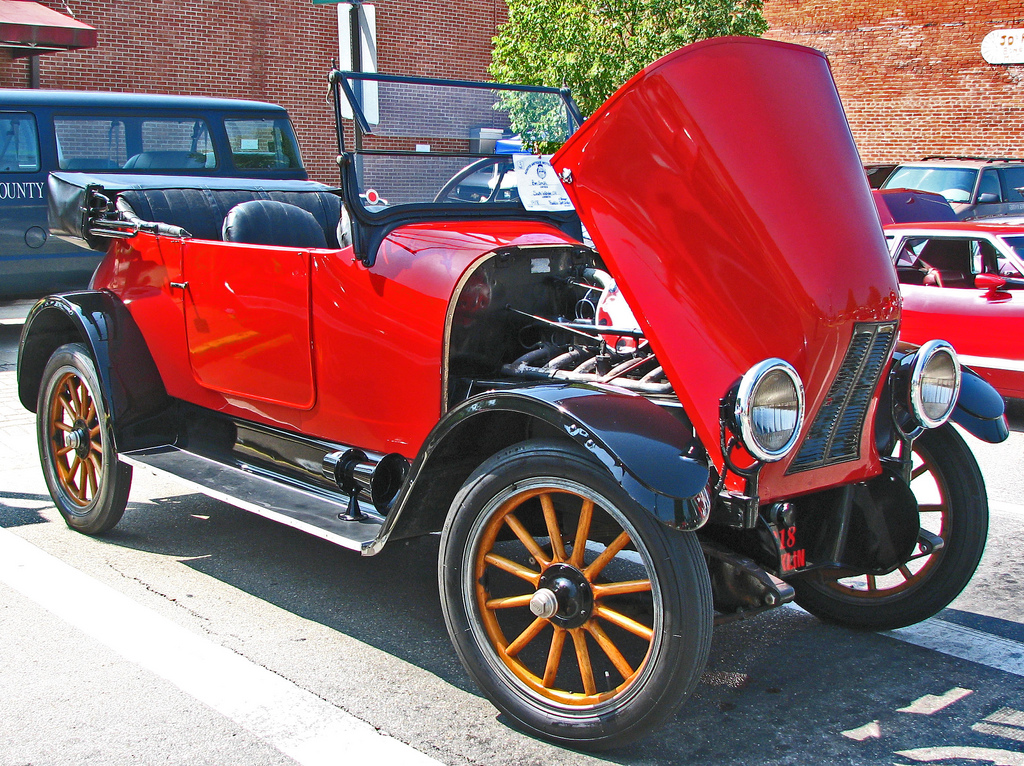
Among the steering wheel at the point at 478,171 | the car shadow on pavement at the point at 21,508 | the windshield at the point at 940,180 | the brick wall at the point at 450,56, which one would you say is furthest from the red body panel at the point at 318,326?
the brick wall at the point at 450,56

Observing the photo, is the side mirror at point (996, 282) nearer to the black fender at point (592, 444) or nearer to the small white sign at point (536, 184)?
the small white sign at point (536, 184)

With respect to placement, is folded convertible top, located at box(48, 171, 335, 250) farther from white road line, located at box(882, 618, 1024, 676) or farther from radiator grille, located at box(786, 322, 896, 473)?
white road line, located at box(882, 618, 1024, 676)

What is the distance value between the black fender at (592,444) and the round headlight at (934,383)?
32.6 inches

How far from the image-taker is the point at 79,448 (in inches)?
184

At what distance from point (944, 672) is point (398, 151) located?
2758mm

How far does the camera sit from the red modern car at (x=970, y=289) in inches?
269

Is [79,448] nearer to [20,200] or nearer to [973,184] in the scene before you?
[20,200]

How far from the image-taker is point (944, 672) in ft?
10.8

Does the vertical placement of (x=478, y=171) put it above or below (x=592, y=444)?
above

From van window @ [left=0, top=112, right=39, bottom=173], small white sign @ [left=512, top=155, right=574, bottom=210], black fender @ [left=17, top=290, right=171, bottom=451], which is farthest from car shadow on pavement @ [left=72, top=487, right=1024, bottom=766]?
van window @ [left=0, top=112, right=39, bottom=173]

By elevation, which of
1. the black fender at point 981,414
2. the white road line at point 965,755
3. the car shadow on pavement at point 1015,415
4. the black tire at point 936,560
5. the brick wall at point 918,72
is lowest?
the car shadow on pavement at point 1015,415

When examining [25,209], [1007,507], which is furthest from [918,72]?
[1007,507]

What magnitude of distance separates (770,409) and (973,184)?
473 inches

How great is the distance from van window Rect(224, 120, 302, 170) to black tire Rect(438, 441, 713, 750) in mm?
9845
